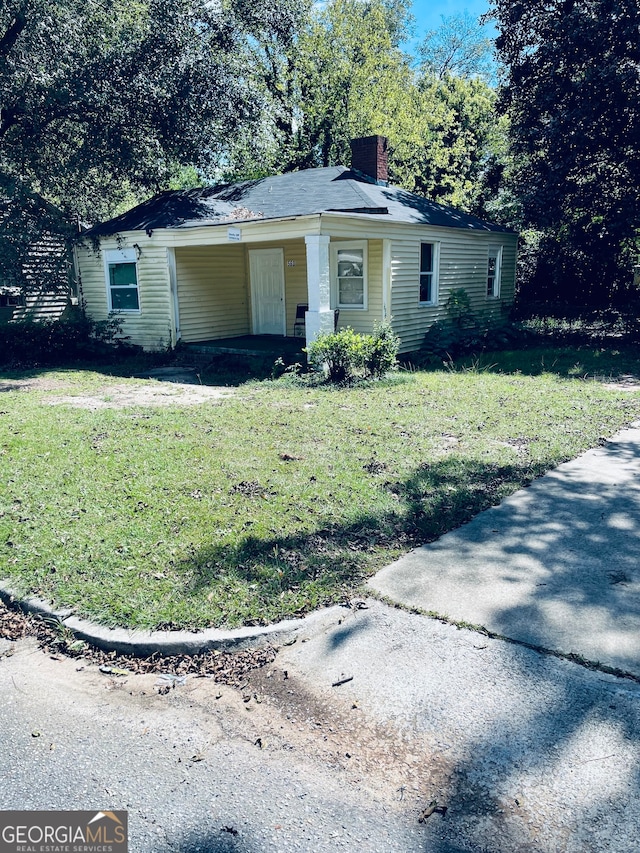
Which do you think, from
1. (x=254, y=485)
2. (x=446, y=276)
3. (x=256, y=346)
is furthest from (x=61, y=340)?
(x=254, y=485)

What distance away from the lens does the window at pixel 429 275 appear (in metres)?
15.6

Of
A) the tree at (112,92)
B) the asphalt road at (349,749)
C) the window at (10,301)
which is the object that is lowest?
the asphalt road at (349,749)

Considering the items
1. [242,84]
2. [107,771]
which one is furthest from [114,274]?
[107,771]

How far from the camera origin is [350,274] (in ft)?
47.7

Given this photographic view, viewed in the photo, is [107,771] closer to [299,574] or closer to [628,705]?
[299,574]

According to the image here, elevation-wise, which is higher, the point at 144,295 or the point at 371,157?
the point at 371,157

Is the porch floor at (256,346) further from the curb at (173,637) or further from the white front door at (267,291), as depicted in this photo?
the curb at (173,637)

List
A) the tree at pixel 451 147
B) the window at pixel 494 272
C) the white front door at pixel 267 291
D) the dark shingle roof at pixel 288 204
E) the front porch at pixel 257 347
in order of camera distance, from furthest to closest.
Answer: the tree at pixel 451 147, the window at pixel 494 272, the white front door at pixel 267 291, the front porch at pixel 257 347, the dark shingle roof at pixel 288 204

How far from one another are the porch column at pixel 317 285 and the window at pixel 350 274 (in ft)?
7.11

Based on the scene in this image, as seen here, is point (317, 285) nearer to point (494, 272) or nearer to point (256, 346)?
point (256, 346)

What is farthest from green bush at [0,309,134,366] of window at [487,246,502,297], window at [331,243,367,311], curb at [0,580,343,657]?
curb at [0,580,343,657]

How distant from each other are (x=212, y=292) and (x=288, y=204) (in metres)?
3.44

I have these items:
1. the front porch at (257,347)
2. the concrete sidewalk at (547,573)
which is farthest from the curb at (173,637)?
the front porch at (257,347)

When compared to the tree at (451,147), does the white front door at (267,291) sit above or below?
below
